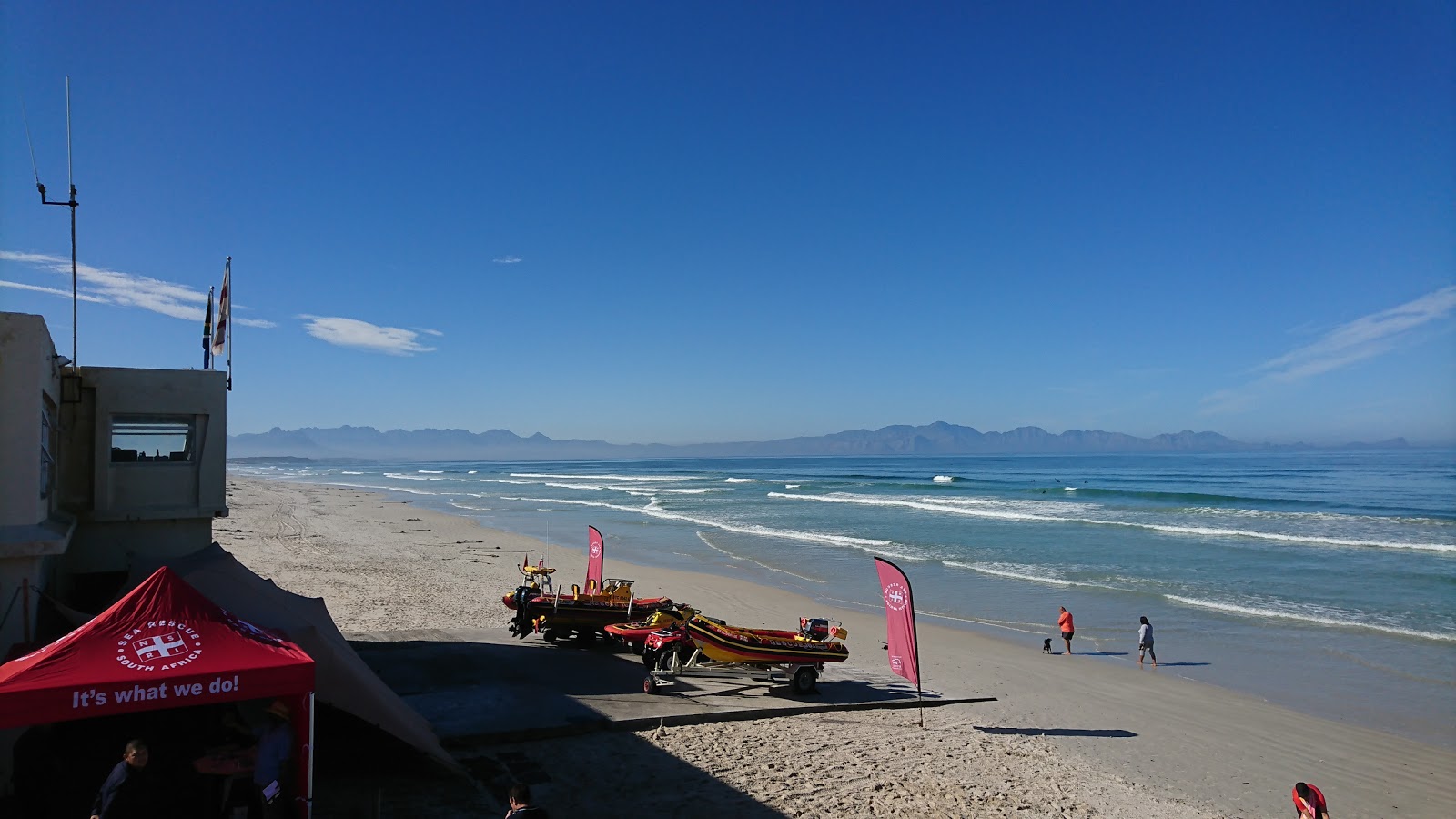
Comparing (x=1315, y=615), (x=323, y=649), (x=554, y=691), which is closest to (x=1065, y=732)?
(x=554, y=691)

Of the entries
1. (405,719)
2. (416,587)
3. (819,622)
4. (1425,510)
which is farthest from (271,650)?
(1425,510)

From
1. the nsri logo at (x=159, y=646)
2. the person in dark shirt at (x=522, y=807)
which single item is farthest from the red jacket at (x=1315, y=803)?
the nsri logo at (x=159, y=646)

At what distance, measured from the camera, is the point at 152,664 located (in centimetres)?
543

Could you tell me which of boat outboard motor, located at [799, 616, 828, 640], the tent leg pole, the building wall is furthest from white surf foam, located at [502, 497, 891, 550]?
the building wall

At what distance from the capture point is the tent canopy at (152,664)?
5.05 m

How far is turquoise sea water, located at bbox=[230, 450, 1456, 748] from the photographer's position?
1561cm

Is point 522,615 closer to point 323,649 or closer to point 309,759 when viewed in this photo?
point 323,649

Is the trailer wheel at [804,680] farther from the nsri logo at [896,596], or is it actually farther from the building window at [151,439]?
the building window at [151,439]

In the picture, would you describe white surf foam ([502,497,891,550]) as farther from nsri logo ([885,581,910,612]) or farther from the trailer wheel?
nsri logo ([885,581,910,612])

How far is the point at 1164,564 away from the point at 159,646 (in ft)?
92.8

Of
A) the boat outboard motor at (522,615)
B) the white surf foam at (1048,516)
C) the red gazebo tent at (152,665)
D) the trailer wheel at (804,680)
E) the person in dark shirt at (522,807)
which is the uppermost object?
the red gazebo tent at (152,665)

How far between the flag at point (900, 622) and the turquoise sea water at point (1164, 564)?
23.2 feet

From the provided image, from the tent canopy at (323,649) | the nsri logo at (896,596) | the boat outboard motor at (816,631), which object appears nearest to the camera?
the tent canopy at (323,649)

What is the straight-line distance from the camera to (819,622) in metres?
12.9
